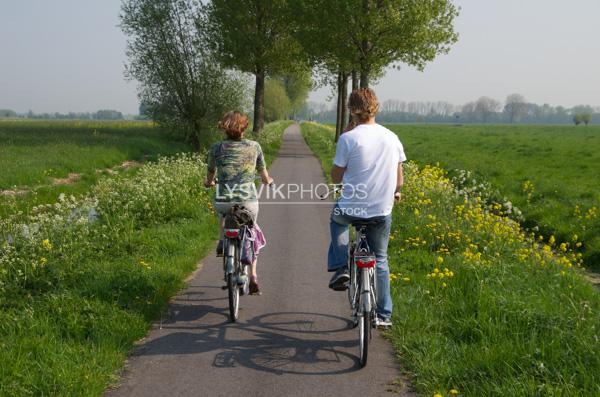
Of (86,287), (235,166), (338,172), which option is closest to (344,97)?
(235,166)

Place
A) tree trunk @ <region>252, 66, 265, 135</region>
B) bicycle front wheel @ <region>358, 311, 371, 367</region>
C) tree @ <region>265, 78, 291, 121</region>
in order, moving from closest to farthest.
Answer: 1. bicycle front wheel @ <region>358, 311, 371, 367</region>
2. tree trunk @ <region>252, 66, 265, 135</region>
3. tree @ <region>265, 78, 291, 121</region>

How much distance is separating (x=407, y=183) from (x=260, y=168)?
25.4ft

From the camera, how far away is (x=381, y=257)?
4770 mm

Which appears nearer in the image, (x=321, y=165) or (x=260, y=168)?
(x=260, y=168)

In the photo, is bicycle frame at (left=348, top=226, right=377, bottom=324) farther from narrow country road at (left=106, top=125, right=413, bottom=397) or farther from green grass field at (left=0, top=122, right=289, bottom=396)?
green grass field at (left=0, top=122, right=289, bottom=396)

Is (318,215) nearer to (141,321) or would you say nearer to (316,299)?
(316,299)

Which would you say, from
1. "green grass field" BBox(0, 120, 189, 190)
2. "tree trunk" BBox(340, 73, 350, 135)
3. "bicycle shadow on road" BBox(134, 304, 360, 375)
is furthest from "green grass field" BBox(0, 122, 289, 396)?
"tree trunk" BBox(340, 73, 350, 135)

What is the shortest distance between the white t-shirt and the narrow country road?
1.38 meters

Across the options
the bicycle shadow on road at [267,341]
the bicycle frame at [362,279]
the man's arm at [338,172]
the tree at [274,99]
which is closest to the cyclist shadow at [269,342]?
the bicycle shadow on road at [267,341]

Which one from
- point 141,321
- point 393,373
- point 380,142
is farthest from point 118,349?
point 380,142

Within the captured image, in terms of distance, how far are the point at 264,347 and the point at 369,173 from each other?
195 centimetres

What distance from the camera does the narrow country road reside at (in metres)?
4.04

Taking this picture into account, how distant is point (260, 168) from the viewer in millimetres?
5922

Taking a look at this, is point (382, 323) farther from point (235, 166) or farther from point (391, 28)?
point (391, 28)
